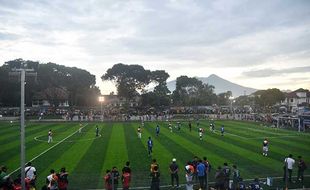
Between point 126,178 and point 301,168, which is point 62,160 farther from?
point 301,168

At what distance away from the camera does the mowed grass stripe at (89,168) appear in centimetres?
2155

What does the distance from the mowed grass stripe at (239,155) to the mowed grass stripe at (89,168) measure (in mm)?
9513

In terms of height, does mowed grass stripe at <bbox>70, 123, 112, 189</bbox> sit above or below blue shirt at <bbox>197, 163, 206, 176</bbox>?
below

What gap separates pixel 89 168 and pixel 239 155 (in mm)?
13140

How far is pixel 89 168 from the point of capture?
25.8 metres

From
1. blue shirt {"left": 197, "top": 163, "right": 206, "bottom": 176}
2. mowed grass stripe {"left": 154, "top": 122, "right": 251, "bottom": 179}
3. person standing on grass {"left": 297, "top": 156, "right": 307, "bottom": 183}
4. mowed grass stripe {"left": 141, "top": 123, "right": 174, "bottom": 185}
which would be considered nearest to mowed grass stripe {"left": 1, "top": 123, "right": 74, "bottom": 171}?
mowed grass stripe {"left": 141, "top": 123, "right": 174, "bottom": 185}

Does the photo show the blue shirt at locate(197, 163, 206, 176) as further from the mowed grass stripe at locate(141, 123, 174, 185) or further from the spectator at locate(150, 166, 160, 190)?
the mowed grass stripe at locate(141, 123, 174, 185)

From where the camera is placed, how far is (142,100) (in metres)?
120

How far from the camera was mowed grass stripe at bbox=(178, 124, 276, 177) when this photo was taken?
25.8 m

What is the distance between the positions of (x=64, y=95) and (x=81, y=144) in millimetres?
83998

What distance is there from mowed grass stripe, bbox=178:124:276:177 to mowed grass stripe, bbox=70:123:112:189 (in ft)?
31.2

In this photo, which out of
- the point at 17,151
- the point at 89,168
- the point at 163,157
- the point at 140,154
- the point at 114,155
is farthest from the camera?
the point at 17,151

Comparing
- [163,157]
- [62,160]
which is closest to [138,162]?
[163,157]

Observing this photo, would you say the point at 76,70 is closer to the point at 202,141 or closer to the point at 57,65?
the point at 57,65
